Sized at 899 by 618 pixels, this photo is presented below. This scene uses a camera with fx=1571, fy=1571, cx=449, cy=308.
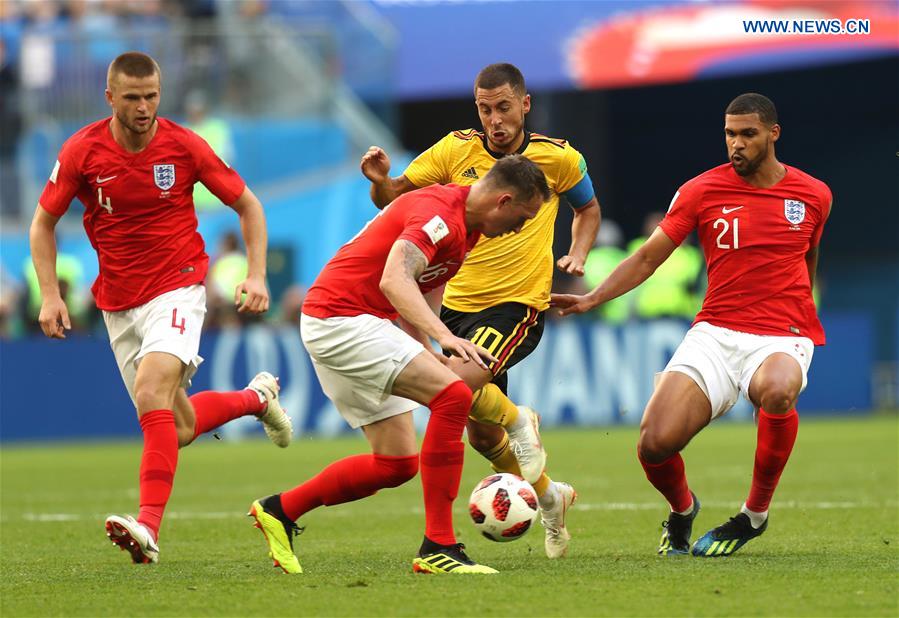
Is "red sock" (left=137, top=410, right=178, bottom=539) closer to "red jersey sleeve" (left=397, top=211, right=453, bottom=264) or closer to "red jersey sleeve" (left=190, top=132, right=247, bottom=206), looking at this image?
"red jersey sleeve" (left=190, top=132, right=247, bottom=206)

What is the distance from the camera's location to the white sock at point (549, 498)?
26.5ft

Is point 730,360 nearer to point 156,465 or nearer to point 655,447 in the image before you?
point 655,447

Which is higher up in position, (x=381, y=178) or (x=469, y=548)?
(x=381, y=178)

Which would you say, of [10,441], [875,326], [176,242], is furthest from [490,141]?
[875,326]

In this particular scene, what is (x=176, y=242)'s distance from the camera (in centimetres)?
830

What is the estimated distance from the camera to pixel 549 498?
8.08m

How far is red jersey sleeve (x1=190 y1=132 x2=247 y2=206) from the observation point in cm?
827

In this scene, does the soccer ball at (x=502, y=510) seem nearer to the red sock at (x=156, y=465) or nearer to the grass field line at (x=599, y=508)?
the red sock at (x=156, y=465)

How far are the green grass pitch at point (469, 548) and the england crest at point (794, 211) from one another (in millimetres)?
1635

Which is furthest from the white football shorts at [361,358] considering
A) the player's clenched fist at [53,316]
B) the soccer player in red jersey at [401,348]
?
the player's clenched fist at [53,316]

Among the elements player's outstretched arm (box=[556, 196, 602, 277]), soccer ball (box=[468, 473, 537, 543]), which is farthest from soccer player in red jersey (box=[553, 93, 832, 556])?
soccer ball (box=[468, 473, 537, 543])

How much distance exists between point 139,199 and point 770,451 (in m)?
3.45

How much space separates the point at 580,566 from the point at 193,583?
1768 mm

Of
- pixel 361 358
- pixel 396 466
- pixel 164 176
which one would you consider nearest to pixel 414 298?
pixel 361 358
